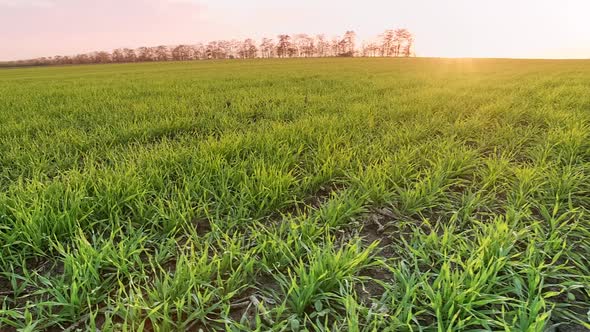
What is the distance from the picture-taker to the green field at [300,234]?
154 cm

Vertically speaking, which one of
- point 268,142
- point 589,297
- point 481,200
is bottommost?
point 589,297

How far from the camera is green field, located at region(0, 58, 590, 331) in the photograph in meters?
1.54

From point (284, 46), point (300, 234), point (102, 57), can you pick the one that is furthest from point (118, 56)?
point (300, 234)

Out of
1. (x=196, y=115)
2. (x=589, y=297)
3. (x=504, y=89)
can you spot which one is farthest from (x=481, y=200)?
(x=504, y=89)

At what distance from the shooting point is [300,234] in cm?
208

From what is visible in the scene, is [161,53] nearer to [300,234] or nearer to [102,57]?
[102,57]

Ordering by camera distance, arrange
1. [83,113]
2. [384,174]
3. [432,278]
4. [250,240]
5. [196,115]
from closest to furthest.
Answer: [432,278], [250,240], [384,174], [196,115], [83,113]

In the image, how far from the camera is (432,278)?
1801 mm

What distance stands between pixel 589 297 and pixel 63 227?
9.93 feet

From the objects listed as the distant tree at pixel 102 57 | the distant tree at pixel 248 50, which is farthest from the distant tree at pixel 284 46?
the distant tree at pixel 102 57

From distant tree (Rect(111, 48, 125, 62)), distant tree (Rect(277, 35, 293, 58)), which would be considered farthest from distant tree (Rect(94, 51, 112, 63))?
distant tree (Rect(277, 35, 293, 58))

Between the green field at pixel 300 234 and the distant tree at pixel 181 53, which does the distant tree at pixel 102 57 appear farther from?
the green field at pixel 300 234

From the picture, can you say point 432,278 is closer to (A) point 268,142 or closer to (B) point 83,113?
(A) point 268,142

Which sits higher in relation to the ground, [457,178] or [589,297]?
[457,178]
